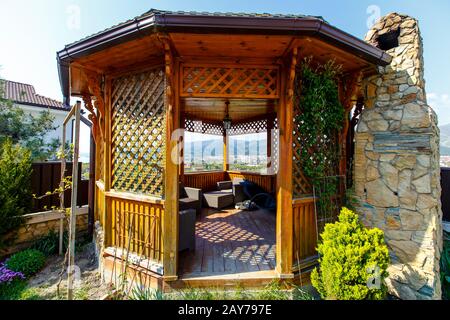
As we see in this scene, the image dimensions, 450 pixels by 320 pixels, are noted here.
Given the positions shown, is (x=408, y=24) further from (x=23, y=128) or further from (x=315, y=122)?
(x=23, y=128)

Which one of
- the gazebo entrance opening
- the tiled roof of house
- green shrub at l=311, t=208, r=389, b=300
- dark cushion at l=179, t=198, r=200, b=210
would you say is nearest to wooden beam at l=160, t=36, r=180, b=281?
the gazebo entrance opening

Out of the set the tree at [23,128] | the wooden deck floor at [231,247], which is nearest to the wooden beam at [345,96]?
the wooden deck floor at [231,247]

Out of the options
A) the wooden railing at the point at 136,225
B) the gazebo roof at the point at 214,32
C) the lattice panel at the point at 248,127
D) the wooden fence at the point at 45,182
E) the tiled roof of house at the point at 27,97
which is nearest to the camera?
the gazebo roof at the point at 214,32

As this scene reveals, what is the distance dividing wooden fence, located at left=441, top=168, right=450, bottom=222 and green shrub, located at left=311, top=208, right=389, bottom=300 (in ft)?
9.86

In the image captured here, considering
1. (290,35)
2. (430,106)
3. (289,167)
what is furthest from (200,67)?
(430,106)

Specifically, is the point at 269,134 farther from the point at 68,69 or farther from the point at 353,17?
the point at 68,69

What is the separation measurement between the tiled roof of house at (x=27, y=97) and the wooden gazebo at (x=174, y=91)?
913 cm

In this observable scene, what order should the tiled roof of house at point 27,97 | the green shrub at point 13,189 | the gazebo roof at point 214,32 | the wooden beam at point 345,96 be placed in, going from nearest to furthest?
the gazebo roof at point 214,32 < the wooden beam at point 345,96 < the green shrub at point 13,189 < the tiled roof of house at point 27,97

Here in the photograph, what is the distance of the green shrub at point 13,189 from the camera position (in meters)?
3.46

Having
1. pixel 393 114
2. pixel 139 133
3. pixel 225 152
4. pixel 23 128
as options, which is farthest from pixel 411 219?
pixel 23 128

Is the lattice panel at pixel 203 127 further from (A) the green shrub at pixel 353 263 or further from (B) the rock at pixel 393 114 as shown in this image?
(A) the green shrub at pixel 353 263

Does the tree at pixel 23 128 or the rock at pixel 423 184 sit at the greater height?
the tree at pixel 23 128

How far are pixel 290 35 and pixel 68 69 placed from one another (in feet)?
11.0

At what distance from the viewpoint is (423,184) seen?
274 cm
